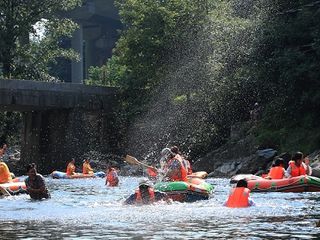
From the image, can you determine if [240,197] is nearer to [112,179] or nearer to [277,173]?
[277,173]

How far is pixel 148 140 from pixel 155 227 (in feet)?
114

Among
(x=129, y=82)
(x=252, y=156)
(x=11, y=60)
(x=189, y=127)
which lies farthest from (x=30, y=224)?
(x=11, y=60)

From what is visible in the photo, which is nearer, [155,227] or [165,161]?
[155,227]

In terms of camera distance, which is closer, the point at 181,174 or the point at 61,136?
the point at 181,174

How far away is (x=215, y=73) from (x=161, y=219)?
30026 mm

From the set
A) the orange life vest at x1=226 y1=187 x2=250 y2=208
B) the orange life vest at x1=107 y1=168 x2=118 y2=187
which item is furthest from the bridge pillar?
the orange life vest at x1=226 y1=187 x2=250 y2=208

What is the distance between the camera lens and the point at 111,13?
9181 centimetres

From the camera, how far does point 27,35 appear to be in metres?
55.4

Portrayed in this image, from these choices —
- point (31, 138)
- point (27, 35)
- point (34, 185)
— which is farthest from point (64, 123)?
point (34, 185)

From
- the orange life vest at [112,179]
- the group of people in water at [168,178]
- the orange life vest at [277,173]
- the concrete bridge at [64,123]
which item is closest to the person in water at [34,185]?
the group of people in water at [168,178]

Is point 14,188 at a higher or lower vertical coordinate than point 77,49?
lower

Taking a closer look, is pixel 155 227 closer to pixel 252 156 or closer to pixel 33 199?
pixel 33 199

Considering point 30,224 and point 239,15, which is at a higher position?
point 239,15

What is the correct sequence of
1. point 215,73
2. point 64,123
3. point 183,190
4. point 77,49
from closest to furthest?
point 183,190, point 215,73, point 64,123, point 77,49
